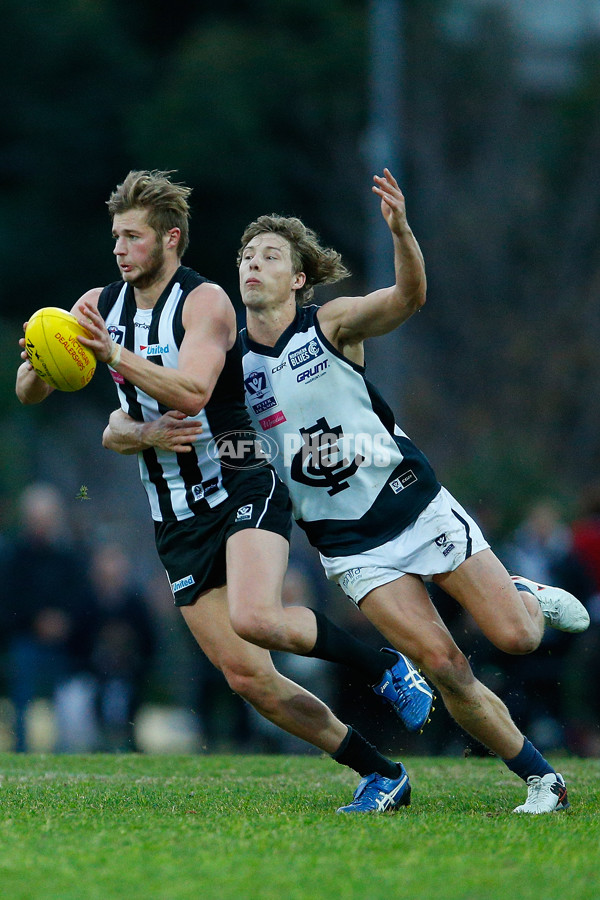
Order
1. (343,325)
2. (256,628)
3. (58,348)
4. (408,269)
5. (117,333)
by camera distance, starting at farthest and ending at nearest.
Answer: (117,333), (343,325), (408,269), (58,348), (256,628)

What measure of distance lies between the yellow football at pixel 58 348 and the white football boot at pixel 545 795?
2.76 metres

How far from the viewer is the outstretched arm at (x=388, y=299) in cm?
551

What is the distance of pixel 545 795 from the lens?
5.58 m

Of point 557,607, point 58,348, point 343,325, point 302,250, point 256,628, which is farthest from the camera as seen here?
point 302,250

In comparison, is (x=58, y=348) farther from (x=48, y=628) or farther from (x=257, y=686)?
(x=48, y=628)

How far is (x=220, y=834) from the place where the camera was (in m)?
4.64

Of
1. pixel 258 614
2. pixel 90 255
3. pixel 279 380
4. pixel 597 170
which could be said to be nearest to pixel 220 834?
pixel 258 614

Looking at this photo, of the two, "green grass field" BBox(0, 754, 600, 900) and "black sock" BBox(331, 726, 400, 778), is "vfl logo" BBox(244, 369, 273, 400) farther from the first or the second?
"green grass field" BBox(0, 754, 600, 900)

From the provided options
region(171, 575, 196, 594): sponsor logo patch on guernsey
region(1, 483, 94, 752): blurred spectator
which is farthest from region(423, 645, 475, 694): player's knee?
region(1, 483, 94, 752): blurred spectator

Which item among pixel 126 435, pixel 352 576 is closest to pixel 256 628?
pixel 352 576

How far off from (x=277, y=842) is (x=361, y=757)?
4.08 feet

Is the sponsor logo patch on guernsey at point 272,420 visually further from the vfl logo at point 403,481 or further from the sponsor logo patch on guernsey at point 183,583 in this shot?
the sponsor logo patch on guernsey at point 183,583

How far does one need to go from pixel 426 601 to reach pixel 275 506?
85 centimetres

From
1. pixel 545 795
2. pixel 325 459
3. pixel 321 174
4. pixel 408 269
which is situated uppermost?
pixel 321 174
